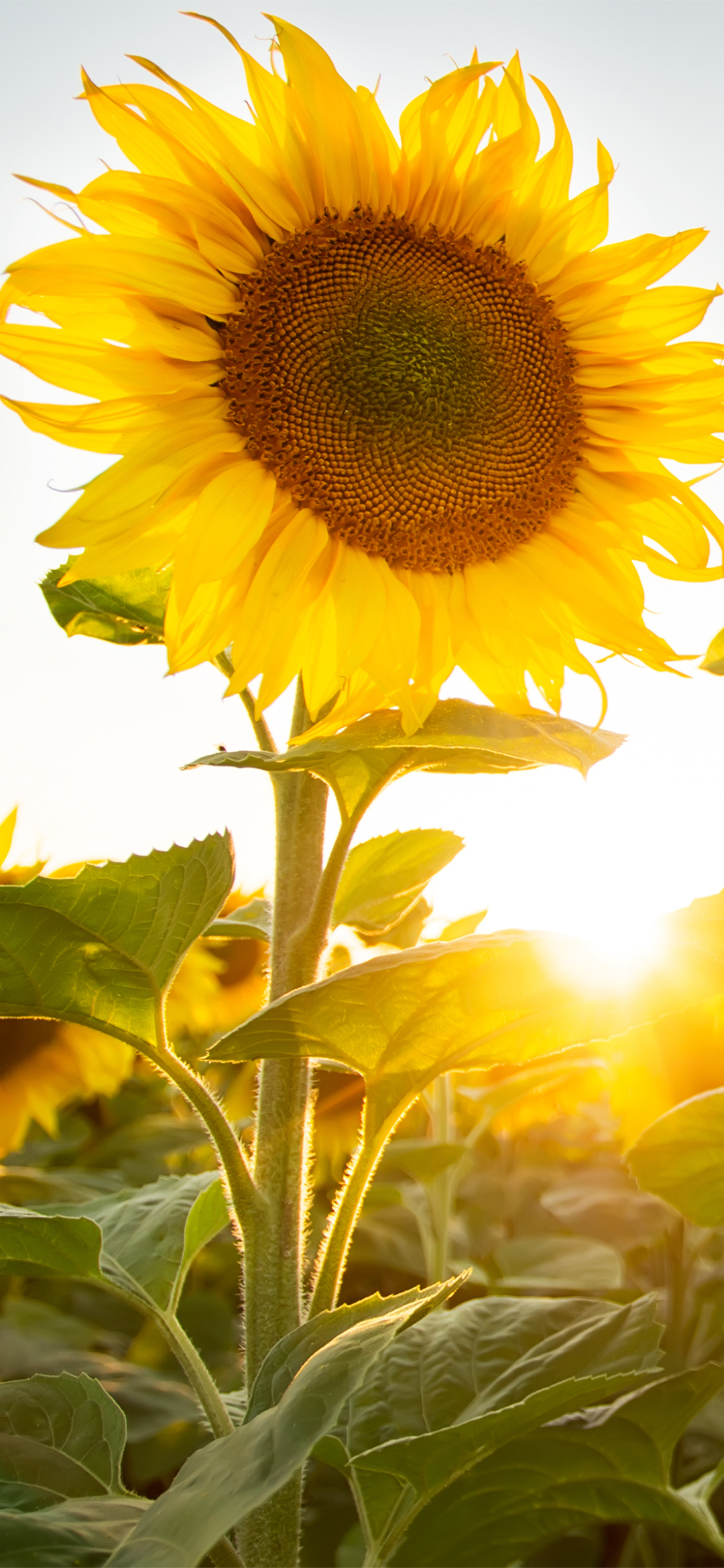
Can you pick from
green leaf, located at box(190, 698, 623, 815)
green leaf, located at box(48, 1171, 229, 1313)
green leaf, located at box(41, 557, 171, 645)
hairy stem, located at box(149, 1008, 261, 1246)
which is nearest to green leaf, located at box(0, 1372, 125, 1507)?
green leaf, located at box(48, 1171, 229, 1313)

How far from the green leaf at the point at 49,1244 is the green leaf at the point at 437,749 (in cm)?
43

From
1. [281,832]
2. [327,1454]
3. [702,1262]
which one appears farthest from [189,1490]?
[702,1262]

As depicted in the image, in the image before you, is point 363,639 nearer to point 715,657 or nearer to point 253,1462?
point 715,657

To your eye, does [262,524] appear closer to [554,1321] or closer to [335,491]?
[335,491]

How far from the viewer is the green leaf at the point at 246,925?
1246 millimetres

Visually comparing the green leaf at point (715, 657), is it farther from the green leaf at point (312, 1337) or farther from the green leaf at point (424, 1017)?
the green leaf at point (312, 1337)

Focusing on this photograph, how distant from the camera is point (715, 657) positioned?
39.9 inches

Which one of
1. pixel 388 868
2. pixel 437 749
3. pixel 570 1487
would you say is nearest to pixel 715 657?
pixel 437 749

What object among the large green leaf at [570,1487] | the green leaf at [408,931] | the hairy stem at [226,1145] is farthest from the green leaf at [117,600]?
the green leaf at [408,931]

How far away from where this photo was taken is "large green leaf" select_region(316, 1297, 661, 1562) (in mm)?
859

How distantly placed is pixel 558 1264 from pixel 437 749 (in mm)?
1458

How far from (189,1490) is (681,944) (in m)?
0.46

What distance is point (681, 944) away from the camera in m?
0.83

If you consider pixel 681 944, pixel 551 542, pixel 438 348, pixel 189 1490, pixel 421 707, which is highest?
pixel 438 348
